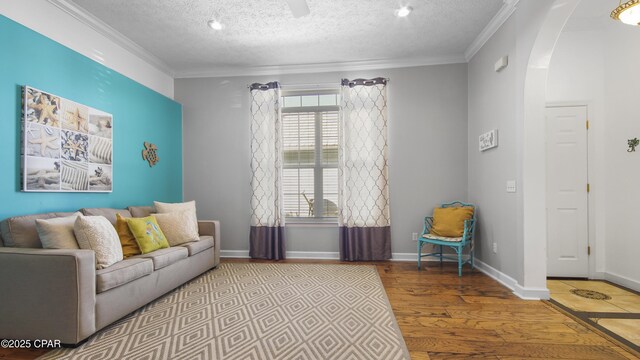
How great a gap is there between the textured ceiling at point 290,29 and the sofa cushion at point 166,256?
2545 mm

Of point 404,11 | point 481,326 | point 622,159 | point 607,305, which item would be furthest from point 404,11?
point 607,305

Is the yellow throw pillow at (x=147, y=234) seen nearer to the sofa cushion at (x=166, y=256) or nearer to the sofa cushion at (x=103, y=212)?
the sofa cushion at (x=166, y=256)

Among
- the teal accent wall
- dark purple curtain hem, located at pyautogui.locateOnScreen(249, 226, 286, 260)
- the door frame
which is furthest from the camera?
dark purple curtain hem, located at pyautogui.locateOnScreen(249, 226, 286, 260)

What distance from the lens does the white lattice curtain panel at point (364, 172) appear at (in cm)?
446

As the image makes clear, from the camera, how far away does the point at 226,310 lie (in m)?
2.69

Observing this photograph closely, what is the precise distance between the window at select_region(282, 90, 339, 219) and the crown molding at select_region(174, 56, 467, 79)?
36 centimetres

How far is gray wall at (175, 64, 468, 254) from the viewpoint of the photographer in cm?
445

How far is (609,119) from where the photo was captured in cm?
349

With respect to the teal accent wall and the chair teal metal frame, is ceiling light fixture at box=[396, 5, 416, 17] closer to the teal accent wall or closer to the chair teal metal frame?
the chair teal metal frame

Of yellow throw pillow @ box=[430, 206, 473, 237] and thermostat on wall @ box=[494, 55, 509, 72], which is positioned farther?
yellow throw pillow @ box=[430, 206, 473, 237]

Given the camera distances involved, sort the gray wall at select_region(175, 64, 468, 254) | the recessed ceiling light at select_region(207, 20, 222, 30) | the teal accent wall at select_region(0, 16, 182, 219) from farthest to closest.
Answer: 1. the gray wall at select_region(175, 64, 468, 254)
2. the recessed ceiling light at select_region(207, 20, 222, 30)
3. the teal accent wall at select_region(0, 16, 182, 219)

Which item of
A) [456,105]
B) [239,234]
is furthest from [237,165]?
[456,105]

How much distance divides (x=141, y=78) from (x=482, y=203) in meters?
4.92

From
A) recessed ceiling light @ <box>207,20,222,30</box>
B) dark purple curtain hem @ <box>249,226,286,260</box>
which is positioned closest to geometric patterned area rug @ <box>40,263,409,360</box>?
dark purple curtain hem @ <box>249,226,286,260</box>
